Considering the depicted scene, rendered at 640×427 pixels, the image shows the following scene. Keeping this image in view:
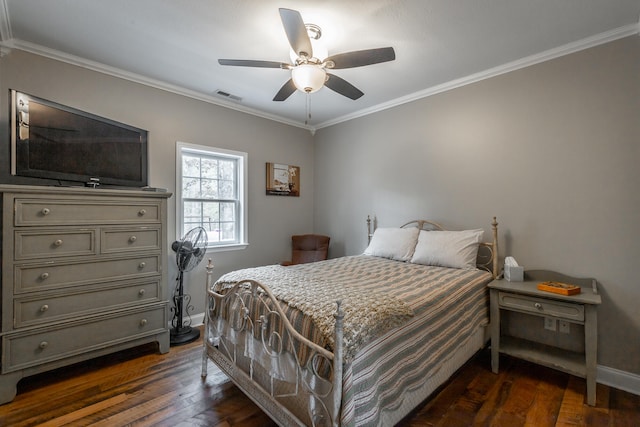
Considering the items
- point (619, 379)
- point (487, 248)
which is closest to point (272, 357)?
point (487, 248)

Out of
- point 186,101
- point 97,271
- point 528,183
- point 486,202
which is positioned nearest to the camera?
point 97,271

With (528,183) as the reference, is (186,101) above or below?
above

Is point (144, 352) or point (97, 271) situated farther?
point (144, 352)

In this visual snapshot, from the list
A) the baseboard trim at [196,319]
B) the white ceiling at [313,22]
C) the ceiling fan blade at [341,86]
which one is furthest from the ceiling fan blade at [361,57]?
the baseboard trim at [196,319]

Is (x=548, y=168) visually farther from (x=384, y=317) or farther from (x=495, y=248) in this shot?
(x=384, y=317)

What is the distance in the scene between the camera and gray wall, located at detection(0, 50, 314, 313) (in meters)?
2.37

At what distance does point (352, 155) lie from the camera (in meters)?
4.01

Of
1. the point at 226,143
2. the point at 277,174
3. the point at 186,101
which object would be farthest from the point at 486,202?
the point at 186,101

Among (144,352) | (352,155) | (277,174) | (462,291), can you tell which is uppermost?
(352,155)

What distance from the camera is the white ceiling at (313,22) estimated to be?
1.90m

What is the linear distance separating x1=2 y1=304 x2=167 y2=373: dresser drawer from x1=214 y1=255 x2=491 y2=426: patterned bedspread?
918mm

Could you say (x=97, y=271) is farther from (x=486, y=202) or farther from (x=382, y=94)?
(x=486, y=202)

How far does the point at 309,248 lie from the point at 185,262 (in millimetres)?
1618

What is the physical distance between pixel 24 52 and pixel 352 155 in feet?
10.9
